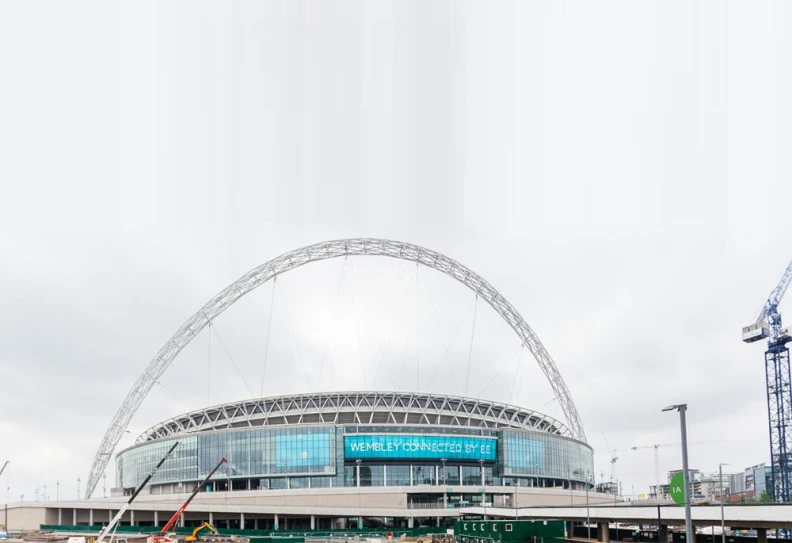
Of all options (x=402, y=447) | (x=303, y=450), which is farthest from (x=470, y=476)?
(x=303, y=450)

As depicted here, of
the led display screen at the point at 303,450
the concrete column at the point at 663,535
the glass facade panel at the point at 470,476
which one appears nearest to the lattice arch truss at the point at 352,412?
the led display screen at the point at 303,450

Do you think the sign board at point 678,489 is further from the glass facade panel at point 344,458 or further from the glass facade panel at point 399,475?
the glass facade panel at point 399,475

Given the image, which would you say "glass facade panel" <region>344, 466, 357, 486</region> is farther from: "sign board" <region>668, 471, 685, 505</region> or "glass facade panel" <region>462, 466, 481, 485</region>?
"sign board" <region>668, 471, 685, 505</region>

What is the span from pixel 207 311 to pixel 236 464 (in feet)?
115

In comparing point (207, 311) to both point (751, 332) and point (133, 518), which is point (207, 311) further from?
point (751, 332)

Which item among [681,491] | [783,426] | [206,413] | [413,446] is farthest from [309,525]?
[783,426]

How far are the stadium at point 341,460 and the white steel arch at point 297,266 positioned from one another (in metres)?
0.31

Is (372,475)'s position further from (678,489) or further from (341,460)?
(678,489)

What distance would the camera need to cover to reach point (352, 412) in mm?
141500

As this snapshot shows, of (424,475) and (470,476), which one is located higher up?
(424,475)

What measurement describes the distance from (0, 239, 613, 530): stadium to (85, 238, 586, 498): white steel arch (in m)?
0.31

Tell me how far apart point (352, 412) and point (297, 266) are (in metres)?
32.6

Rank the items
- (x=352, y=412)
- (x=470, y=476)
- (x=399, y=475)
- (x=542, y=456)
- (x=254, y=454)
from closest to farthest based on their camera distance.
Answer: (x=399, y=475)
(x=254, y=454)
(x=470, y=476)
(x=352, y=412)
(x=542, y=456)

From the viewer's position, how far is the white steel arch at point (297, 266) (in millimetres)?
150625
